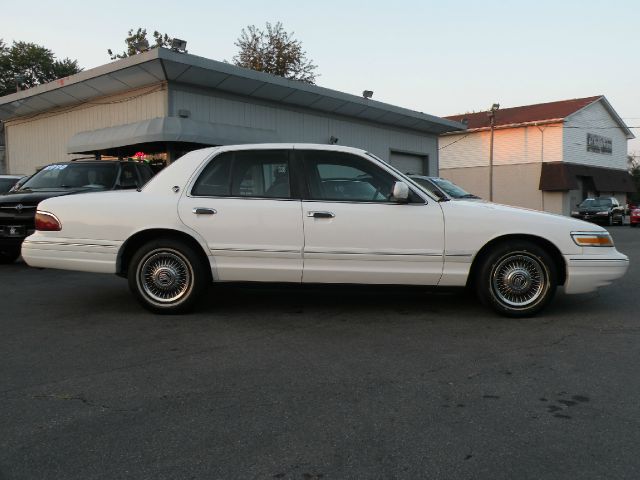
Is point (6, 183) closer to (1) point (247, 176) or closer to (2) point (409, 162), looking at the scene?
(1) point (247, 176)

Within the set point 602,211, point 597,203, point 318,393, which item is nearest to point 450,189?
point 318,393

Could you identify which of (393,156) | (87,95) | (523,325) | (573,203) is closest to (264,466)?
(523,325)

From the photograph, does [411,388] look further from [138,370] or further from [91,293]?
[91,293]

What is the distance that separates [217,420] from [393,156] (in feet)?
68.4

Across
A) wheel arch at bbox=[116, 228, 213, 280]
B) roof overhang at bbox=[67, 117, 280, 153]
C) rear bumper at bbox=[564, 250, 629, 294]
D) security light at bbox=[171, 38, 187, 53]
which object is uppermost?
security light at bbox=[171, 38, 187, 53]

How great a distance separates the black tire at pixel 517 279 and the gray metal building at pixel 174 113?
10752 mm

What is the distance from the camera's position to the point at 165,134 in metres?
14.1

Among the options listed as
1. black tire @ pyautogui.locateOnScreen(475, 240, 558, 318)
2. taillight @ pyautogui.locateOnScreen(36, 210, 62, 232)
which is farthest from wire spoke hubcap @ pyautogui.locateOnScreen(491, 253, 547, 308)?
taillight @ pyautogui.locateOnScreen(36, 210, 62, 232)

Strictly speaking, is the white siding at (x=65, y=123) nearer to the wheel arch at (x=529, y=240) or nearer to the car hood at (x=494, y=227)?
the car hood at (x=494, y=227)

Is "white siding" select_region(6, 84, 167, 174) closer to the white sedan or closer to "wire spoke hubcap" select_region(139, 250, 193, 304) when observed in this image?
the white sedan

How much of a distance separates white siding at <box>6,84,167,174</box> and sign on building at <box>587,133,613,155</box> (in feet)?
108

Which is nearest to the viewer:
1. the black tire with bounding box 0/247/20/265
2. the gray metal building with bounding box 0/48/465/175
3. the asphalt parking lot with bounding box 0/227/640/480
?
the asphalt parking lot with bounding box 0/227/640/480

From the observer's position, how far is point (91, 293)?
6695 millimetres

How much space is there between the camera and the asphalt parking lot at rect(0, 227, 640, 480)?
2.60 meters
